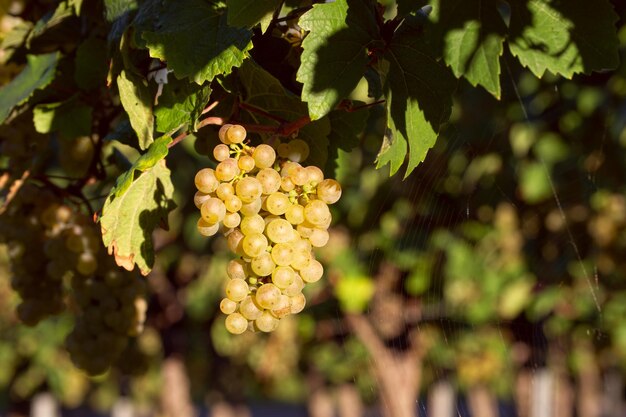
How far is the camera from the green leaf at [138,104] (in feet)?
3.28

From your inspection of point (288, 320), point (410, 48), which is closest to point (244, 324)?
point (410, 48)

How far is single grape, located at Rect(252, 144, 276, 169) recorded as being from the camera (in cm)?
92

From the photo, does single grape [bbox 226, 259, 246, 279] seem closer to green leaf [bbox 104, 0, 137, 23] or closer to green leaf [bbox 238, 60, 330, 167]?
green leaf [bbox 238, 60, 330, 167]

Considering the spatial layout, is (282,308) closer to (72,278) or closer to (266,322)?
(266,322)

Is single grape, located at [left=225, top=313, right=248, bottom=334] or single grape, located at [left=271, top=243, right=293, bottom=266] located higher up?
single grape, located at [left=271, top=243, right=293, bottom=266]

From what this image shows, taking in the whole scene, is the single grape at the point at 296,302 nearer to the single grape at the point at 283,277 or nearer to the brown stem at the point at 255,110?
the single grape at the point at 283,277

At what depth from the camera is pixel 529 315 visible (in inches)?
151

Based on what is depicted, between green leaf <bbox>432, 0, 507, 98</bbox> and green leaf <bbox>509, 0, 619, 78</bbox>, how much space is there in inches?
1.7

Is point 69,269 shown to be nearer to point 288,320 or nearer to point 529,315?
point 529,315

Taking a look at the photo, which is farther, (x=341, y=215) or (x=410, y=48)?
(x=341, y=215)

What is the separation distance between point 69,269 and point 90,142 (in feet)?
0.77

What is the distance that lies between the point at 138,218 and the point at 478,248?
330 cm

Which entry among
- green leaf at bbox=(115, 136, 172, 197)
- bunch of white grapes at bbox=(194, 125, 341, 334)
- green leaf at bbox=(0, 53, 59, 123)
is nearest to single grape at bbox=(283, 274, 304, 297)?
bunch of white grapes at bbox=(194, 125, 341, 334)

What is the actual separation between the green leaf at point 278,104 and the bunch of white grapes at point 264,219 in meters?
0.08
